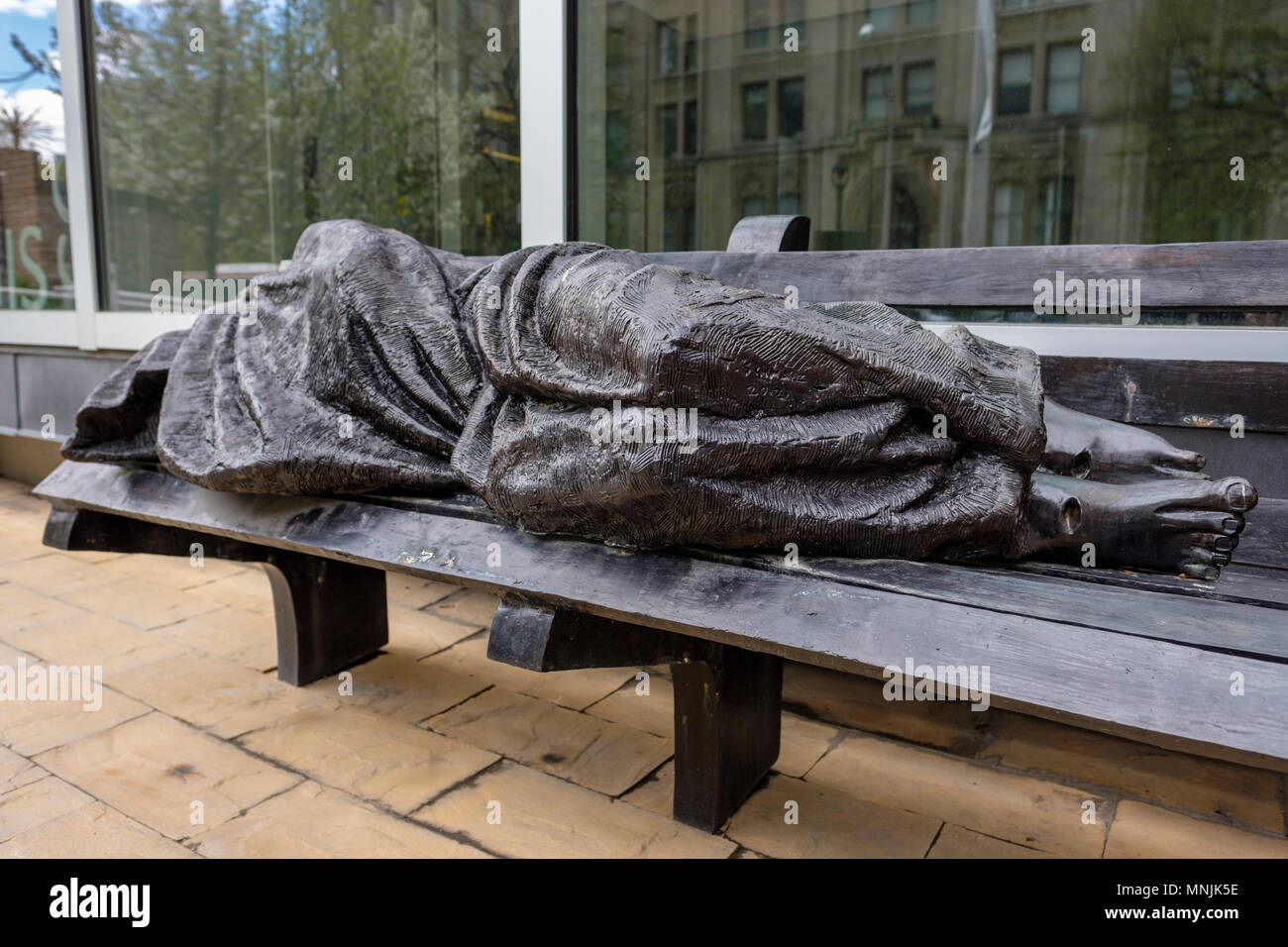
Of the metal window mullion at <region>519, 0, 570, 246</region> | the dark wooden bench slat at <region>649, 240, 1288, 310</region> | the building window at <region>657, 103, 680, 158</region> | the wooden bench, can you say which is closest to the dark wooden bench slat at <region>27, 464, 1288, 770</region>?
the wooden bench

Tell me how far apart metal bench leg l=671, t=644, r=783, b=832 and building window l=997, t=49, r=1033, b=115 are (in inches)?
108

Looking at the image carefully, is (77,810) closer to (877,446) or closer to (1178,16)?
(877,446)

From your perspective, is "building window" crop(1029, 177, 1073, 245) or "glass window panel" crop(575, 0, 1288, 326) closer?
"glass window panel" crop(575, 0, 1288, 326)

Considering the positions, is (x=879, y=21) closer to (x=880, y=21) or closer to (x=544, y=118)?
(x=880, y=21)

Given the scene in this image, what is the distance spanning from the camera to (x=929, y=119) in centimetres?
386

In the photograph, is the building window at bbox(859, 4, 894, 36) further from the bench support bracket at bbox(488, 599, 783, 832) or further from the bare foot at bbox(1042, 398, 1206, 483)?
the bench support bracket at bbox(488, 599, 783, 832)

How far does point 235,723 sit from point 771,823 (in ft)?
4.78

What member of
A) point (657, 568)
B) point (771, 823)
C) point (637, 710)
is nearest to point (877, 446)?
point (657, 568)

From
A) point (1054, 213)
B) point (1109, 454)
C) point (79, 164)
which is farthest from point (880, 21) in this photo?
point (79, 164)

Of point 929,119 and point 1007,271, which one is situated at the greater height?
point 929,119

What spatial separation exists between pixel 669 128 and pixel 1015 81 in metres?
1.47

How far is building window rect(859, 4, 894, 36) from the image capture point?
12.7 feet

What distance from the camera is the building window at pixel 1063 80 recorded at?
3.60 meters

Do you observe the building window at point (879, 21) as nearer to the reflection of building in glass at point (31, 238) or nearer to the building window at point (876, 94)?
the building window at point (876, 94)
